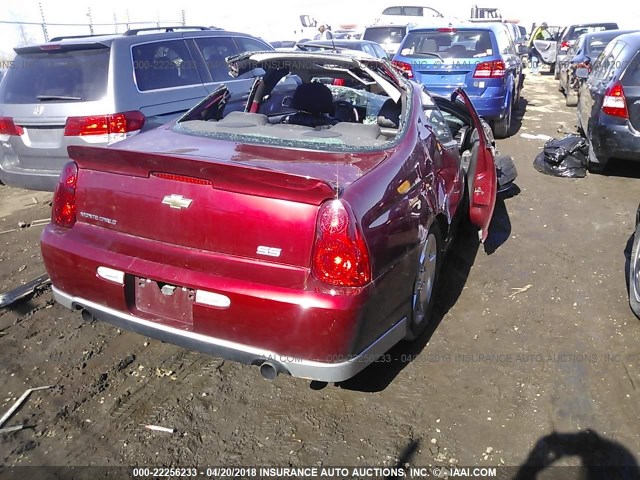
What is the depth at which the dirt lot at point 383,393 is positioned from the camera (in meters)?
2.57

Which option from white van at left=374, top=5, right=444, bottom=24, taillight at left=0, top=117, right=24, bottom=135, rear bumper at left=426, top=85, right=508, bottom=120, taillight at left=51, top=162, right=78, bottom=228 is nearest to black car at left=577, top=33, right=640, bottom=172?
rear bumper at left=426, top=85, right=508, bottom=120

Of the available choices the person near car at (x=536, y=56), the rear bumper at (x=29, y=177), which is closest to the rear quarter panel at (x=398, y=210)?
the rear bumper at (x=29, y=177)

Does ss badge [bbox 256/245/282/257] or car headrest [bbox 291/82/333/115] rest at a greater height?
car headrest [bbox 291/82/333/115]

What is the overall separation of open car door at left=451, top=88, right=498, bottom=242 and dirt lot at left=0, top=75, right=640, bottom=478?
507 millimetres

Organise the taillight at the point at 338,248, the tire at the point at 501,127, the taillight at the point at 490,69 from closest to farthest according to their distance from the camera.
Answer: the taillight at the point at 338,248, the taillight at the point at 490,69, the tire at the point at 501,127

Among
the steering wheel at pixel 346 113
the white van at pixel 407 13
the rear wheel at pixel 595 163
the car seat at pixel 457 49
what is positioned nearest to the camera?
the steering wheel at pixel 346 113

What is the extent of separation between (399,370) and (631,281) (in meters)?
1.82

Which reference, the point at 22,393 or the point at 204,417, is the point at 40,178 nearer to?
the point at 22,393

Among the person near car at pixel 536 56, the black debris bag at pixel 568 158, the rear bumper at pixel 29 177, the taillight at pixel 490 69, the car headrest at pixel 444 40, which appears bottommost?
the person near car at pixel 536 56

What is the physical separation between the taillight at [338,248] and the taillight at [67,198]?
1390 mm

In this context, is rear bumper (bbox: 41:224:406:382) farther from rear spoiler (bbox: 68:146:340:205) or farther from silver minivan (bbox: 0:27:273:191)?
silver minivan (bbox: 0:27:273:191)

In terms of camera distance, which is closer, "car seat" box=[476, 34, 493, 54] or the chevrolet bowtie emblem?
the chevrolet bowtie emblem

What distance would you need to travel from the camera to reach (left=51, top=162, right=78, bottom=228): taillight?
287 centimetres

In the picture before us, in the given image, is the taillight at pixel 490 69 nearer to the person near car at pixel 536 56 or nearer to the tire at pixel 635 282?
the tire at pixel 635 282
